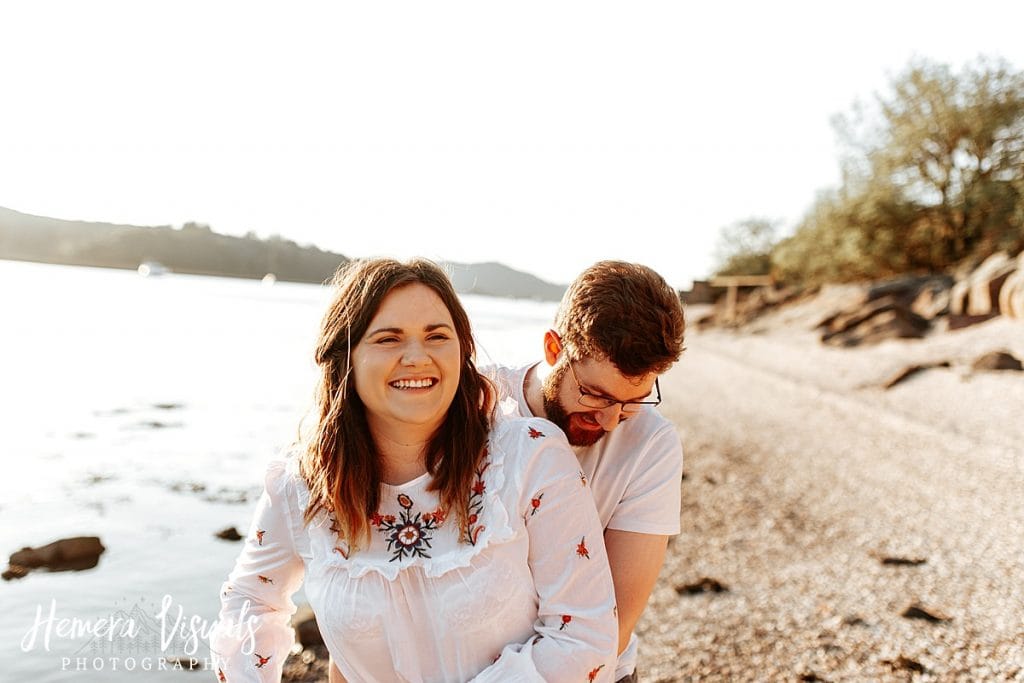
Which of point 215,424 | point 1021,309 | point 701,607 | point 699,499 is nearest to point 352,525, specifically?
point 701,607

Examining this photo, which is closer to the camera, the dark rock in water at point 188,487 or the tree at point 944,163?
the dark rock in water at point 188,487

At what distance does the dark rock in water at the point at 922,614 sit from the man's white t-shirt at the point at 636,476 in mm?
3934

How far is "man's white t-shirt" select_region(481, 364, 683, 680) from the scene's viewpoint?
2254mm

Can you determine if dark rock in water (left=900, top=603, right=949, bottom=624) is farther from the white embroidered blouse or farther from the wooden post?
the wooden post

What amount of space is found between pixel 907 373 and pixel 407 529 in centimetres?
1491

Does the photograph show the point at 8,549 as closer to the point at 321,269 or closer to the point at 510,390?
the point at 510,390

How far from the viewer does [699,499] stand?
366 inches

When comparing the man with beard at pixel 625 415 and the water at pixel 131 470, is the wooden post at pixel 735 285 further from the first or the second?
the man with beard at pixel 625 415

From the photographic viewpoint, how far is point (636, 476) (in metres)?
2.29

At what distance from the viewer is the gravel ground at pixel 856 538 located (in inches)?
198

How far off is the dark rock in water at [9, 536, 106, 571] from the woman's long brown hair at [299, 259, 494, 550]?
663cm

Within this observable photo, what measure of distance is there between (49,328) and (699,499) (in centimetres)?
3398

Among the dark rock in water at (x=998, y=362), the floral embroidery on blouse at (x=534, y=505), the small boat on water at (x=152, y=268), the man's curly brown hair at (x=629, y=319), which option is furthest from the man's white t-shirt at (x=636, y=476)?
Result: the small boat on water at (x=152, y=268)

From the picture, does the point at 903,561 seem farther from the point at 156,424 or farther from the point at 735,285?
the point at 735,285
